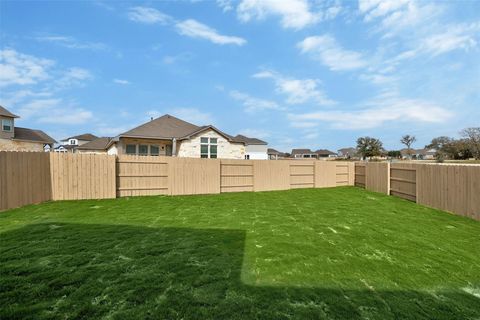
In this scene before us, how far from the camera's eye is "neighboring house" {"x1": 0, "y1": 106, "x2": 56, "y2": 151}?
2497cm

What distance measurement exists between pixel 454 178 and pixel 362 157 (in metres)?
59.2

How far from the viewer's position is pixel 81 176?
880 cm

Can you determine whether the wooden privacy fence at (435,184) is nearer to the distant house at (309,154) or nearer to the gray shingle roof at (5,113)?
the gray shingle roof at (5,113)

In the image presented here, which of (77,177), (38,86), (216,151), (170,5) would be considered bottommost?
(77,177)

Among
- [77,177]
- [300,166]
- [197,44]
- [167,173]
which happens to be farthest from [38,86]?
[300,166]

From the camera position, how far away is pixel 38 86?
54.3 ft

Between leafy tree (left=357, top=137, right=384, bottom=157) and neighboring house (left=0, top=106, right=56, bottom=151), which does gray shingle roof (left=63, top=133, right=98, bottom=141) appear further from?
leafy tree (left=357, top=137, right=384, bottom=157)

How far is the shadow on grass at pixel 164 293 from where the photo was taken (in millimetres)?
2381

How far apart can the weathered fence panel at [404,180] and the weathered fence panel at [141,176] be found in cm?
966

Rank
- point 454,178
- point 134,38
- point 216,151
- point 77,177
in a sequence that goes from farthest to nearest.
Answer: point 216,151 → point 134,38 → point 77,177 → point 454,178

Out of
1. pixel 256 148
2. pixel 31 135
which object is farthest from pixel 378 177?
pixel 31 135

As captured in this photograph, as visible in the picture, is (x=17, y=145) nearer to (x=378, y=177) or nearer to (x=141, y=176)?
(x=141, y=176)

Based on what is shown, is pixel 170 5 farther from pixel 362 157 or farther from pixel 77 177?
pixel 362 157

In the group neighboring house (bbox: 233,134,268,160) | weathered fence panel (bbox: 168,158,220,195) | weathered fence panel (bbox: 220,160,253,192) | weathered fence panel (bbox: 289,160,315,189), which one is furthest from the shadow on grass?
neighboring house (bbox: 233,134,268,160)
